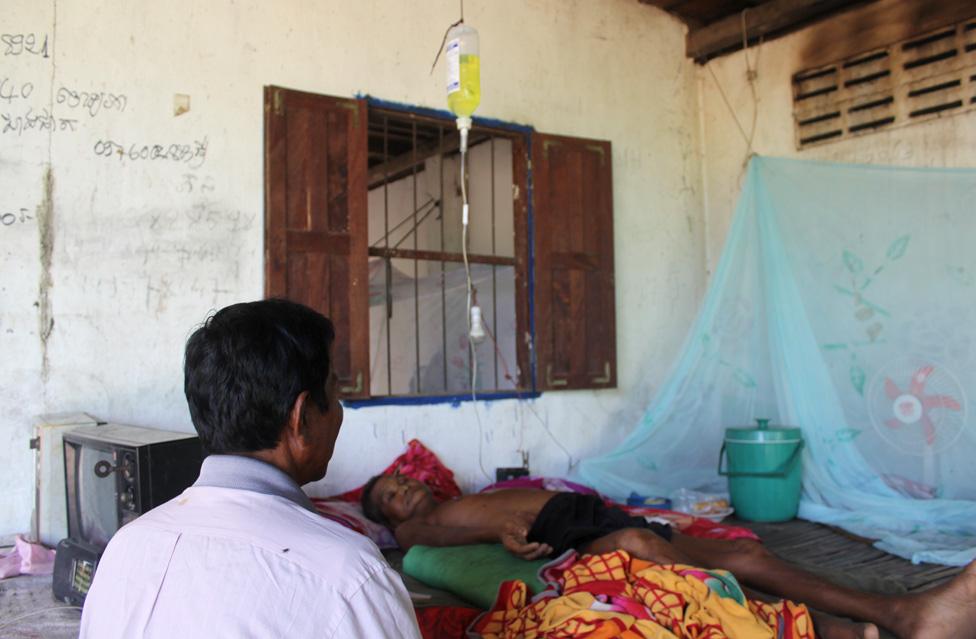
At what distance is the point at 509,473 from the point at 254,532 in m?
3.11

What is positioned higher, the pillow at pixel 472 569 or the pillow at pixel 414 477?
the pillow at pixel 414 477

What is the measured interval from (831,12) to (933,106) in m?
0.79

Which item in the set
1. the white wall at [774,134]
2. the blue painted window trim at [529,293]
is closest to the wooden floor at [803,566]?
the blue painted window trim at [529,293]

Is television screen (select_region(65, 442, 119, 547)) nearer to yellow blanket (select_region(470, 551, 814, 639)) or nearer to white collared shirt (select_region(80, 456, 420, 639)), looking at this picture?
yellow blanket (select_region(470, 551, 814, 639))

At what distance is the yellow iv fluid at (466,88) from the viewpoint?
9.64 ft

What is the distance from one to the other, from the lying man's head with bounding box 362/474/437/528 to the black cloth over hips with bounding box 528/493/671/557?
2.07 ft

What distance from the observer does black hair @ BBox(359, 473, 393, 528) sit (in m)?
3.15

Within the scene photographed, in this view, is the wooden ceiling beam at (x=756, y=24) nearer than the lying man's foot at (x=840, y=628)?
No

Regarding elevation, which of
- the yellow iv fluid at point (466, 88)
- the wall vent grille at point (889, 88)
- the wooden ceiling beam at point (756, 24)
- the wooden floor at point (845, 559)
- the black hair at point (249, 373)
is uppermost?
the wooden ceiling beam at point (756, 24)

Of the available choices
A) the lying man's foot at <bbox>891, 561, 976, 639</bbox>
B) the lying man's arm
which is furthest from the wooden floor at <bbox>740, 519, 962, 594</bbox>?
the lying man's arm

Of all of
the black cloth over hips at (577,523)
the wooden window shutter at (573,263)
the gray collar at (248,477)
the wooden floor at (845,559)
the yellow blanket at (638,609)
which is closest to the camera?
the gray collar at (248,477)

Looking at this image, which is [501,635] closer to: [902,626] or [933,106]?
[902,626]

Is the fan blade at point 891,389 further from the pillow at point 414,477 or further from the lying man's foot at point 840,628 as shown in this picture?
the pillow at point 414,477

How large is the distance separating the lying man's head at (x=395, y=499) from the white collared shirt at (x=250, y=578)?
2.16 meters
